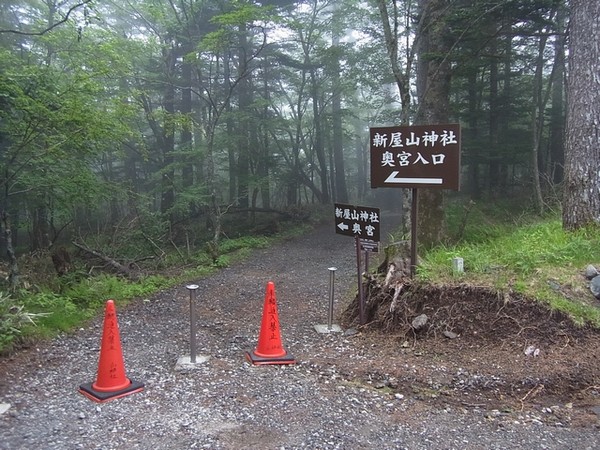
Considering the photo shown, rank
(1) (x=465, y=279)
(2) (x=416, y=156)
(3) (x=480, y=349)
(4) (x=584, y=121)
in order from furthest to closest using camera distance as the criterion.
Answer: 1. (4) (x=584, y=121)
2. (2) (x=416, y=156)
3. (1) (x=465, y=279)
4. (3) (x=480, y=349)

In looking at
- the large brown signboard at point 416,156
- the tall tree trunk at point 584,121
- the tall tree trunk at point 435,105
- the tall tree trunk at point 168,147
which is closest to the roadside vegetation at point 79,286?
the tall tree trunk at point 168,147

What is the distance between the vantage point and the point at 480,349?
14.7 ft

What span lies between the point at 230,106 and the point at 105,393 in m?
16.9

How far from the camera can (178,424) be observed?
10.9 ft

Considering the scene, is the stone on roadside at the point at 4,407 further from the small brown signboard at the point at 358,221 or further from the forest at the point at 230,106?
the small brown signboard at the point at 358,221

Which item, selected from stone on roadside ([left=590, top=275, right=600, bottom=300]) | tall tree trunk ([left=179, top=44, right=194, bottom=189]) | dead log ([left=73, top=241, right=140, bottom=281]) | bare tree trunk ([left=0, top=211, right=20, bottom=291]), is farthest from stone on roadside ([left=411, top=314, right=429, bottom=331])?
tall tree trunk ([left=179, top=44, right=194, bottom=189])

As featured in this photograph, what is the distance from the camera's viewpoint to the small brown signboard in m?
5.50

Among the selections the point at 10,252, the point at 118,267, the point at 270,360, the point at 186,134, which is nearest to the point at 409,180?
the point at 270,360

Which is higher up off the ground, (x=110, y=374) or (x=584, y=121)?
(x=584, y=121)

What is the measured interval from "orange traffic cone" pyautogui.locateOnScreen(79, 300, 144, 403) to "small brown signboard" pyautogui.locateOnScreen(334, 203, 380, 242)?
3153 millimetres

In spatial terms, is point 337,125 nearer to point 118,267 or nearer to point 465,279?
point 118,267

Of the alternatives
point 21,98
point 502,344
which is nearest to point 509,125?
point 502,344

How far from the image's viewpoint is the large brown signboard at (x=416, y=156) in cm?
512

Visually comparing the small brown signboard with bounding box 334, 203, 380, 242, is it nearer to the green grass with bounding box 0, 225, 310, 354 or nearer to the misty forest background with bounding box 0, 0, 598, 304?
the misty forest background with bounding box 0, 0, 598, 304
